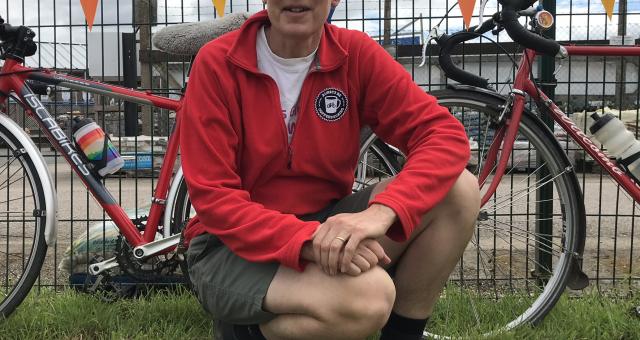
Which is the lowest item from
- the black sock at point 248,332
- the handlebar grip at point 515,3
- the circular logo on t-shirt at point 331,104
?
the black sock at point 248,332

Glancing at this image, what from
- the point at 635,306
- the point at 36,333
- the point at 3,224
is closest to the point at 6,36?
the point at 36,333

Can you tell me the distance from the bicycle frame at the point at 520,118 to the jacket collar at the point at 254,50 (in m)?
0.77

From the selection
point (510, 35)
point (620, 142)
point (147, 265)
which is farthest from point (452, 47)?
point (147, 265)

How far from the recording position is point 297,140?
5.68ft

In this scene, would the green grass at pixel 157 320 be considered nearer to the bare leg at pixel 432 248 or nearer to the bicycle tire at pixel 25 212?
the bicycle tire at pixel 25 212

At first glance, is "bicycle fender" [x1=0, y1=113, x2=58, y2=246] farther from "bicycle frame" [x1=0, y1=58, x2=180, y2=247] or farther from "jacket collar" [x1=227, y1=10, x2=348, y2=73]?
"jacket collar" [x1=227, y1=10, x2=348, y2=73]

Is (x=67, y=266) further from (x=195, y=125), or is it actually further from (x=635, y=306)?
(x=635, y=306)

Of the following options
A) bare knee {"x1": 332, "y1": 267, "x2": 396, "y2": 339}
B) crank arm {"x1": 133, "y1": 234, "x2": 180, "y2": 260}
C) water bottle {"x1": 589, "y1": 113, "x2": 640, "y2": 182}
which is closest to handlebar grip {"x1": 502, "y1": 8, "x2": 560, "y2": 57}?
water bottle {"x1": 589, "y1": 113, "x2": 640, "y2": 182}

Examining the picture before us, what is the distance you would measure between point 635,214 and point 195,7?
2086mm

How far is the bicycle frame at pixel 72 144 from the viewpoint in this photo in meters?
2.39

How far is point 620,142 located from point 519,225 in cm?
53

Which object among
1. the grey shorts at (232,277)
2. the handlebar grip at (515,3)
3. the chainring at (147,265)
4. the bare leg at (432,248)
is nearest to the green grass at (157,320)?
the chainring at (147,265)

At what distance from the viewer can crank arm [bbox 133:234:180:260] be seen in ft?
7.83

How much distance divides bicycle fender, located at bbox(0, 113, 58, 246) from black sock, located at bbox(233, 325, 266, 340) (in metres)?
0.91
